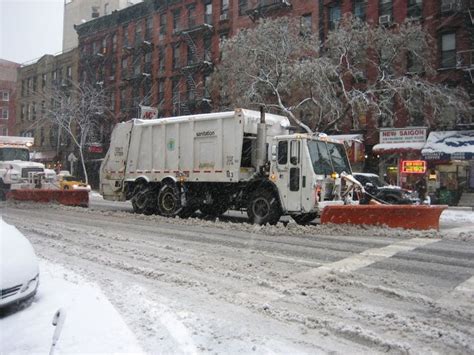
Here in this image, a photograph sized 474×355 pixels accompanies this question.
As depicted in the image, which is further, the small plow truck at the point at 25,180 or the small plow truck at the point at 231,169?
the small plow truck at the point at 25,180

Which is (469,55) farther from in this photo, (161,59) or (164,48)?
(161,59)

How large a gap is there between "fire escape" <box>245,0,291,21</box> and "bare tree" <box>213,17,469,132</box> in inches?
319

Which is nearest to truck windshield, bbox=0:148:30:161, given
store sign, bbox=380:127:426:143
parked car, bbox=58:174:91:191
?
parked car, bbox=58:174:91:191

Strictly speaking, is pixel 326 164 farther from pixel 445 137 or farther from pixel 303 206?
pixel 445 137

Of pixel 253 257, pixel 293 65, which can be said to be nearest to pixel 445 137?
pixel 293 65

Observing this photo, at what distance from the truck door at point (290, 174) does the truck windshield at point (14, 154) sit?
16.5m

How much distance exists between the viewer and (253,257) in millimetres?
8641

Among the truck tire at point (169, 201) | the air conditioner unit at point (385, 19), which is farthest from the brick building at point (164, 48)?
the truck tire at point (169, 201)

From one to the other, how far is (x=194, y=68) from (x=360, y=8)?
14.5m

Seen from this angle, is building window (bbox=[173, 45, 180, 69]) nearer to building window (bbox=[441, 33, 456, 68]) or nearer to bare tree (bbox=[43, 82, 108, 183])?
bare tree (bbox=[43, 82, 108, 183])

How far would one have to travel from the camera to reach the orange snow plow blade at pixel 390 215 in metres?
11.8

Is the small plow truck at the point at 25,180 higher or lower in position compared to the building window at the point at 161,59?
lower

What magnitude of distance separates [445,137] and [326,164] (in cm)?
1667

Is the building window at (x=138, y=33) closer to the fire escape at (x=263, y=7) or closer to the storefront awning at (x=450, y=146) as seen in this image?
the fire escape at (x=263, y=7)
